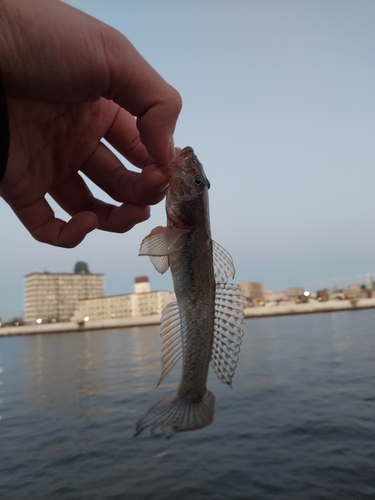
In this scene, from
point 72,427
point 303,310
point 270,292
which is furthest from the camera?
point 270,292

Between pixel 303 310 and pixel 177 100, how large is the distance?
343ft

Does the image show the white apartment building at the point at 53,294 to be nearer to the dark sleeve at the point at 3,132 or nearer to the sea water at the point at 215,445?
the sea water at the point at 215,445

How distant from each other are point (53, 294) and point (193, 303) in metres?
165

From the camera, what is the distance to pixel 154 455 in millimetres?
8914

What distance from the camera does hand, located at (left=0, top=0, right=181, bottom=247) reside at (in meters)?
2.00

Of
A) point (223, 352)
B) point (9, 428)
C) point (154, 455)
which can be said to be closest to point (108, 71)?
point (223, 352)

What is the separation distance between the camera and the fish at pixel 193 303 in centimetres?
261

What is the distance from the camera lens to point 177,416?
2.46 meters

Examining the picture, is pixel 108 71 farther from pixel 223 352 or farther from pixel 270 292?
pixel 270 292

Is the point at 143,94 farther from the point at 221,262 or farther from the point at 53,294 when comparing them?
the point at 53,294

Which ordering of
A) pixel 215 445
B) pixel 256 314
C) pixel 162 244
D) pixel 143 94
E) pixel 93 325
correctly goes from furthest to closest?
1. pixel 93 325
2. pixel 256 314
3. pixel 215 445
4. pixel 162 244
5. pixel 143 94

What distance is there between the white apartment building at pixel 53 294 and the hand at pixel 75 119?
15731cm

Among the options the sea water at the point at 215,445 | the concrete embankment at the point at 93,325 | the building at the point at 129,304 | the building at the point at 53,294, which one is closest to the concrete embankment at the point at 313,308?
the concrete embankment at the point at 93,325

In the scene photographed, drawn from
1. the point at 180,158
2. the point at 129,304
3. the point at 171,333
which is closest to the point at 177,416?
Result: the point at 171,333
